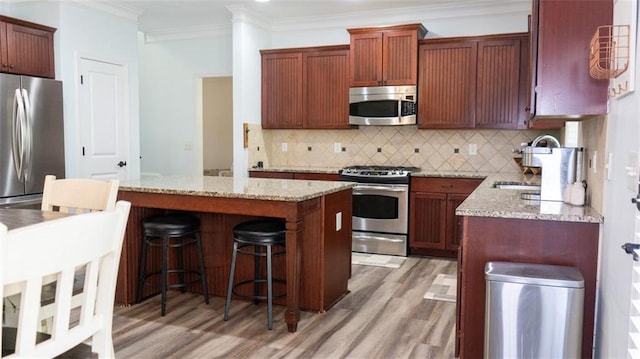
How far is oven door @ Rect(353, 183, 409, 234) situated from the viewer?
5109mm

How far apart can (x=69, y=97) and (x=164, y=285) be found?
2551mm

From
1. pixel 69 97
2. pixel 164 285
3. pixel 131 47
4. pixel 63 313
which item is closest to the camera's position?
pixel 63 313

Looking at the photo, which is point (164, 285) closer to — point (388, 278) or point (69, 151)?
point (388, 278)

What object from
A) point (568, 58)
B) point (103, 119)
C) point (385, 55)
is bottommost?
point (103, 119)

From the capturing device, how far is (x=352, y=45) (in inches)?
214

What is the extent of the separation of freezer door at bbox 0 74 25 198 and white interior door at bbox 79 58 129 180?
28.1 inches

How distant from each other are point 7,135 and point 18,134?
9 centimetres

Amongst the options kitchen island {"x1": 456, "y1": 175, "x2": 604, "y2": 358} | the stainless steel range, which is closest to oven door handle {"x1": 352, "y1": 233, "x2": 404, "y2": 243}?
the stainless steel range

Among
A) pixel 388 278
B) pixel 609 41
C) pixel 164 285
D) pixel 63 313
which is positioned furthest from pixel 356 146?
pixel 63 313

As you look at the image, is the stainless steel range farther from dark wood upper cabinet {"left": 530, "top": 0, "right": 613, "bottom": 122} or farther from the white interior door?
dark wood upper cabinet {"left": 530, "top": 0, "right": 613, "bottom": 122}

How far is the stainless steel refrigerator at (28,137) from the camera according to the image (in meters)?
4.24

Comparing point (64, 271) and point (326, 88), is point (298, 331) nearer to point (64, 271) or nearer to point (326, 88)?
point (64, 271)

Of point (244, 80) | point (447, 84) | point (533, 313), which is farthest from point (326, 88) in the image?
point (533, 313)

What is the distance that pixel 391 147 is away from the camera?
5754mm
